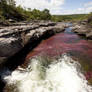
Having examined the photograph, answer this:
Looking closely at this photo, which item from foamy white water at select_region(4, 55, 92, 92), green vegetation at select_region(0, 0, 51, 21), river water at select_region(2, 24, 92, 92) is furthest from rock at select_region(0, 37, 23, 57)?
green vegetation at select_region(0, 0, 51, 21)

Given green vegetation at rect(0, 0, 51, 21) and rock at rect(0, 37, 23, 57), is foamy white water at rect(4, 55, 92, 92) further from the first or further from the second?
green vegetation at rect(0, 0, 51, 21)

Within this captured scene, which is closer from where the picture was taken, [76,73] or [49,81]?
[49,81]

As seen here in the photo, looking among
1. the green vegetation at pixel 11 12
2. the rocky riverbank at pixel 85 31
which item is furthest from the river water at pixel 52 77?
the green vegetation at pixel 11 12

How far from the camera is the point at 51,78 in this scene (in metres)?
7.68

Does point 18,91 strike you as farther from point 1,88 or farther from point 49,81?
point 49,81

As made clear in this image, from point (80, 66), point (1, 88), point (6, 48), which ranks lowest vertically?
point (1, 88)

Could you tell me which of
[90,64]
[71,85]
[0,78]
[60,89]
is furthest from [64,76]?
[0,78]

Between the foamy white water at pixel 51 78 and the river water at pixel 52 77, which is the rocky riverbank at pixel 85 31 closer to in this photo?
the river water at pixel 52 77

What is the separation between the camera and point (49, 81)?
730cm

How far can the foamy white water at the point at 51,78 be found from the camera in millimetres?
6607

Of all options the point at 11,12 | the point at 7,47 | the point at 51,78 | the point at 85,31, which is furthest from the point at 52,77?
the point at 11,12

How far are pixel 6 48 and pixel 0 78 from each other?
127 inches

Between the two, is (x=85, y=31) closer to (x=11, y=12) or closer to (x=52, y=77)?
(x=52, y=77)

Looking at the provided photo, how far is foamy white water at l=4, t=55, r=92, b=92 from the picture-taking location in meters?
6.61
